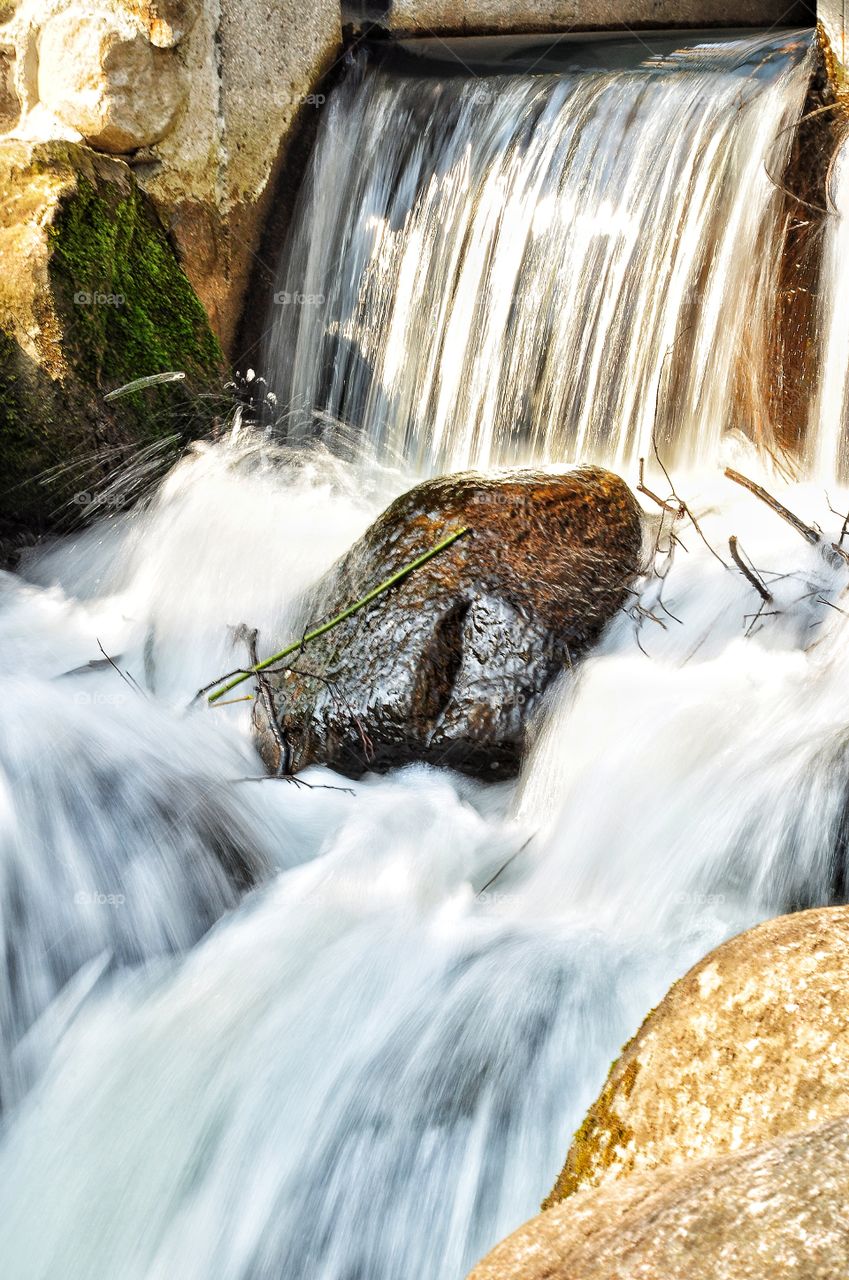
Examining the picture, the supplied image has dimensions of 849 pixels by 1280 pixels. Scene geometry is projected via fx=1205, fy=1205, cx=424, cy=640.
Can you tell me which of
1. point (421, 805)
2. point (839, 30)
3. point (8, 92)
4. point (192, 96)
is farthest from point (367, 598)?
point (8, 92)

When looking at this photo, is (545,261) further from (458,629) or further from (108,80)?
(458,629)

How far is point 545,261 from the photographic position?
20.7ft

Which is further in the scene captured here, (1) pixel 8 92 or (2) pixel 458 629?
(1) pixel 8 92

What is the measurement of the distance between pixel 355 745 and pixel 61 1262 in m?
2.06

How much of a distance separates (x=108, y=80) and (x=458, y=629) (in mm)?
3944

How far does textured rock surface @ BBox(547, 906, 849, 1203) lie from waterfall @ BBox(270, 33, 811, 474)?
3985 mm

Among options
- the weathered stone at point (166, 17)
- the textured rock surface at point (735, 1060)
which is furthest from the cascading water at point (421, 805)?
the weathered stone at point (166, 17)

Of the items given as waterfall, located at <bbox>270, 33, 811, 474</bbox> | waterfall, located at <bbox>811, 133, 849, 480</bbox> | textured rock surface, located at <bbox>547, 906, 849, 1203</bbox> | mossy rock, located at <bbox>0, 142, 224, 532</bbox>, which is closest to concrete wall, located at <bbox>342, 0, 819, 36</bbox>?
waterfall, located at <bbox>270, 33, 811, 474</bbox>

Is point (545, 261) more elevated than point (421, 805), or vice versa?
point (545, 261)

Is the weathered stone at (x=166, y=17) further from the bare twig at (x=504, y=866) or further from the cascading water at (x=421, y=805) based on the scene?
the bare twig at (x=504, y=866)

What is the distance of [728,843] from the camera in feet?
10.9

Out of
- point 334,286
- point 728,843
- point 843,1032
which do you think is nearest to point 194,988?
point 728,843

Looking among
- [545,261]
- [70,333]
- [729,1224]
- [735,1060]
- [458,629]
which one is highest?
[545,261]

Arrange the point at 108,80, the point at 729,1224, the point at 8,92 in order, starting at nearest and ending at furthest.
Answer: the point at 729,1224 → the point at 108,80 → the point at 8,92
